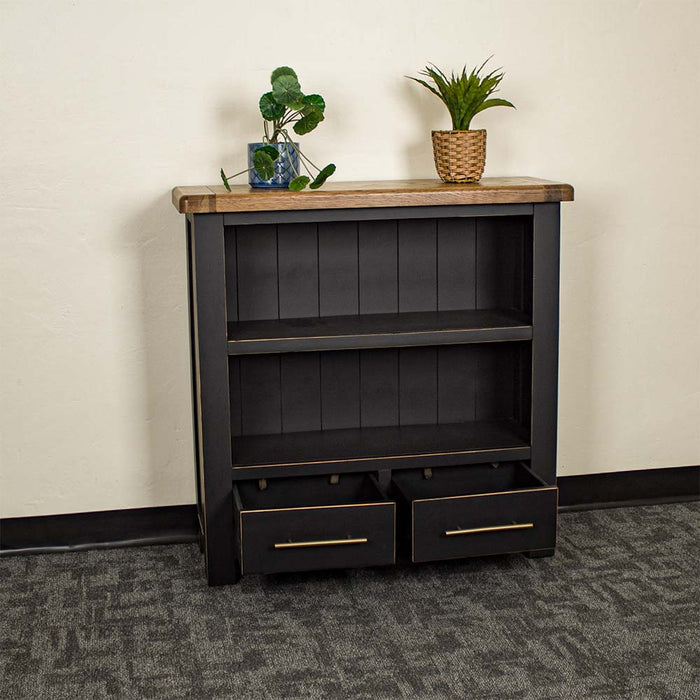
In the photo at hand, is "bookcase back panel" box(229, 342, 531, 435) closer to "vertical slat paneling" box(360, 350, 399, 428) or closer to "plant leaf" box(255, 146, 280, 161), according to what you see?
"vertical slat paneling" box(360, 350, 399, 428)

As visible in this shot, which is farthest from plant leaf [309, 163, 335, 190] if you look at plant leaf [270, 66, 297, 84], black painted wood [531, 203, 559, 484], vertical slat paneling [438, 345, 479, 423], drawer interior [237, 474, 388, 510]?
drawer interior [237, 474, 388, 510]

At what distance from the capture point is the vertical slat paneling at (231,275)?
2443 mm

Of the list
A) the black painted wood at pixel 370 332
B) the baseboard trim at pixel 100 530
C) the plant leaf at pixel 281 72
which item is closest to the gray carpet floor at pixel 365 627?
the baseboard trim at pixel 100 530

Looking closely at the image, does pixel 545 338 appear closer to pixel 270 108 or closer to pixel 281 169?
pixel 281 169

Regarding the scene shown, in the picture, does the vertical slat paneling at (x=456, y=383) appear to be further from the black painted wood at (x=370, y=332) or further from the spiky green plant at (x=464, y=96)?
the spiky green plant at (x=464, y=96)

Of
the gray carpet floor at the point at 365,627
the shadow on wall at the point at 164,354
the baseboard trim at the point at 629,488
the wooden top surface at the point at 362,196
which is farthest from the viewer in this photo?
Answer: the baseboard trim at the point at 629,488

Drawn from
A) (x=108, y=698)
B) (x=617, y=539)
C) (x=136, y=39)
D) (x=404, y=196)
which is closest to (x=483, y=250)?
(x=404, y=196)

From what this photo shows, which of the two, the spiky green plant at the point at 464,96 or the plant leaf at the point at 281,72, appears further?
the spiky green plant at the point at 464,96

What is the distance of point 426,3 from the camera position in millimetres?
2484

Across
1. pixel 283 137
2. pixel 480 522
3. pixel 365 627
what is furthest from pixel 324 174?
pixel 365 627

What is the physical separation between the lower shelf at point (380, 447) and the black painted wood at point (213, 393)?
7cm

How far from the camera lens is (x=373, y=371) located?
258cm

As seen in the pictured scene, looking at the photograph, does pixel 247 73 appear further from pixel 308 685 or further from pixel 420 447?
pixel 308 685

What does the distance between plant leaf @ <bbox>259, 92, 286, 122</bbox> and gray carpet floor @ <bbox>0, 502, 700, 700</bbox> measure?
43.5 inches
